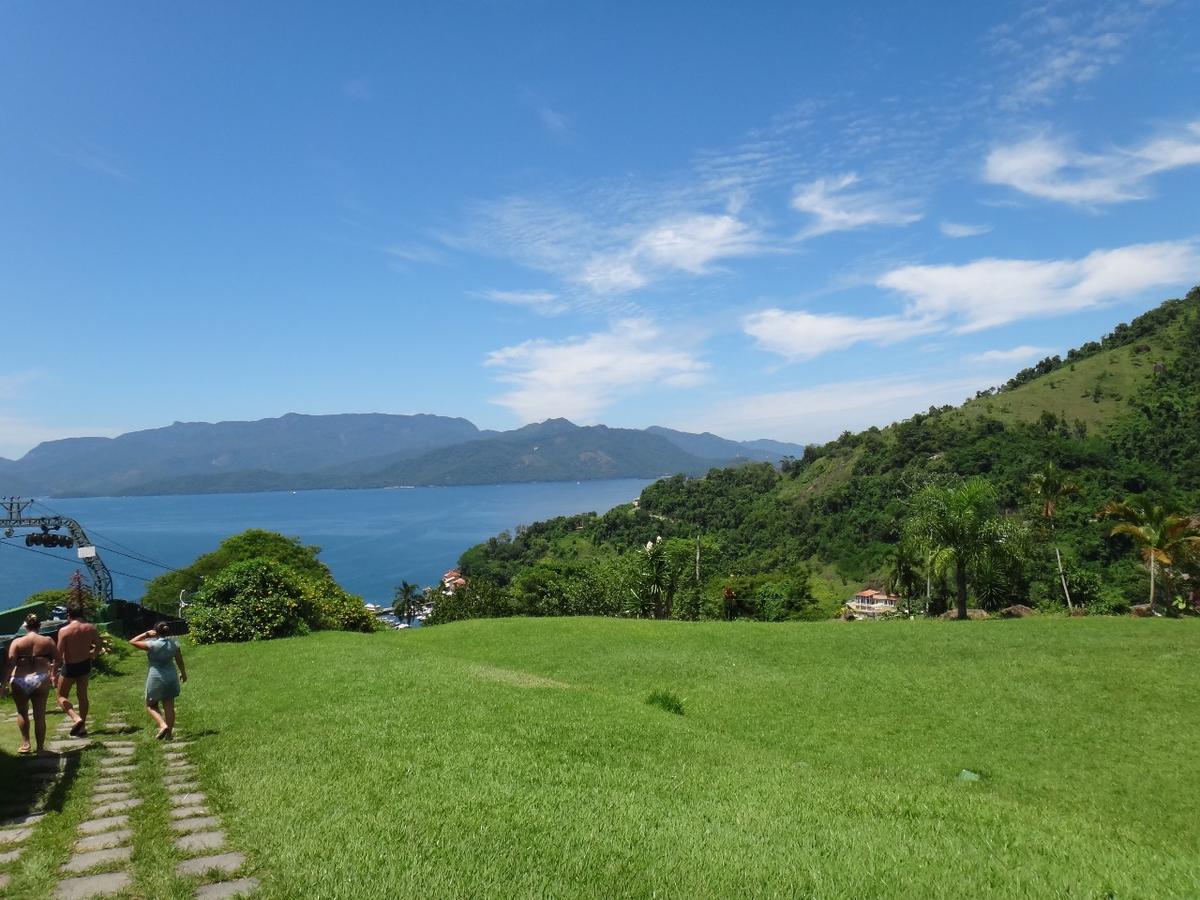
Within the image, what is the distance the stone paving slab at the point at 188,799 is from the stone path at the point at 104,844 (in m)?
0.35

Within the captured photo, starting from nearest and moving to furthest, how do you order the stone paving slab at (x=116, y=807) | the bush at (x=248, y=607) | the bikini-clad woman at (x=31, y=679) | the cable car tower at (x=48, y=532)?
the stone paving slab at (x=116, y=807)
the bikini-clad woman at (x=31, y=679)
the bush at (x=248, y=607)
the cable car tower at (x=48, y=532)

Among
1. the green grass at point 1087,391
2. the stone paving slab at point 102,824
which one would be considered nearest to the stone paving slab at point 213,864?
the stone paving slab at point 102,824

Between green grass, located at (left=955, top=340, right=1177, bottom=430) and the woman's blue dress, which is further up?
green grass, located at (left=955, top=340, right=1177, bottom=430)

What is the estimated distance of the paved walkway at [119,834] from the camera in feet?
17.9

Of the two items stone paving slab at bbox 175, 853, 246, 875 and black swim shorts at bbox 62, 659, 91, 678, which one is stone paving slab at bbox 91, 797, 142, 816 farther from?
black swim shorts at bbox 62, 659, 91, 678

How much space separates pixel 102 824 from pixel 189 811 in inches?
29.7

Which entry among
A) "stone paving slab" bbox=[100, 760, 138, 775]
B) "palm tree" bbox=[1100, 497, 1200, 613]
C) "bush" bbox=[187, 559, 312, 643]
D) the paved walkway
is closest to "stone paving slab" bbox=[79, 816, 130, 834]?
the paved walkway

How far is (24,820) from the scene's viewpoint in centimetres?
700

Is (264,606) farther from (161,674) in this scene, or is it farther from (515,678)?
(161,674)

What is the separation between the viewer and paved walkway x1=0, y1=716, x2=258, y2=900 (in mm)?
5469

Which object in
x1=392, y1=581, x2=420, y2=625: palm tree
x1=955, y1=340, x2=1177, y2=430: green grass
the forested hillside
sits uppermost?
x1=955, y1=340, x2=1177, y2=430: green grass

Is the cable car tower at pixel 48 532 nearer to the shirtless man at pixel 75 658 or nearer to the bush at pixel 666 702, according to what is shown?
the shirtless man at pixel 75 658

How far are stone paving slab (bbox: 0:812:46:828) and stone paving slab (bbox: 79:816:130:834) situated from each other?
54 cm

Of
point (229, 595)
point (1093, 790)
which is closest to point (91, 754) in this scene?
point (1093, 790)
